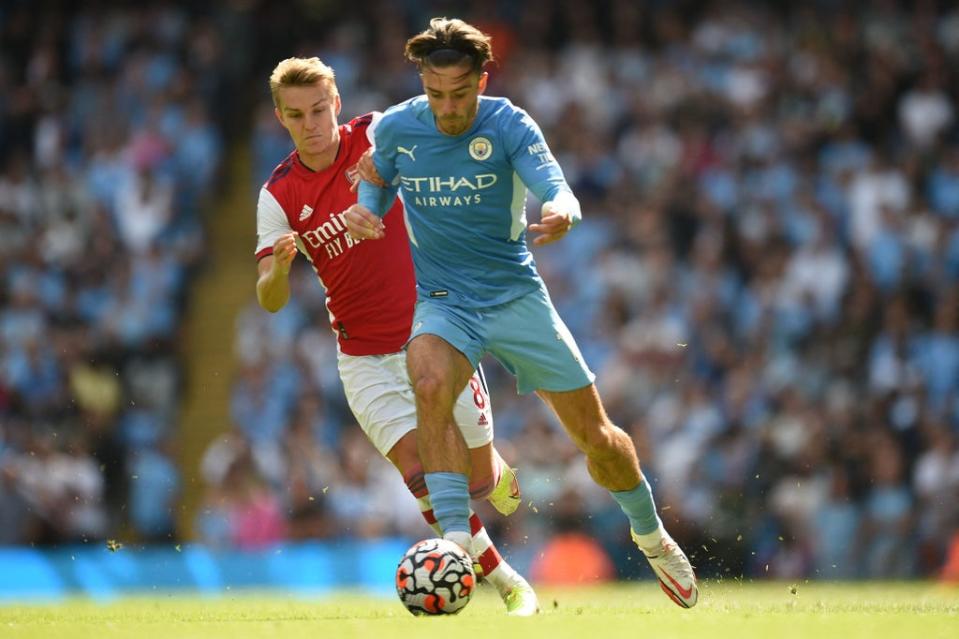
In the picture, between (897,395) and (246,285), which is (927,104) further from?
(246,285)

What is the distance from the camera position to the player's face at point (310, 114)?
916 cm

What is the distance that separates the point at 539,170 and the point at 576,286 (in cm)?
938

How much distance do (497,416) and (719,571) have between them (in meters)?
3.56

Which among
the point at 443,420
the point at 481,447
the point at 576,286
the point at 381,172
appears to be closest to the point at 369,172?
the point at 381,172

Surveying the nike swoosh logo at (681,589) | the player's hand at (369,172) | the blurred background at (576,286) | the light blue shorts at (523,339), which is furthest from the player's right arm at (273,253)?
the blurred background at (576,286)

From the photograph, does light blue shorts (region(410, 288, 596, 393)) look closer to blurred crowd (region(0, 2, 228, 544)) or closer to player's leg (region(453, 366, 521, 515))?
player's leg (region(453, 366, 521, 515))

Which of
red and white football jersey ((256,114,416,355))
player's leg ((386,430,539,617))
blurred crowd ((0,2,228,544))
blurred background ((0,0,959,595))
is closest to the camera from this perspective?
player's leg ((386,430,539,617))

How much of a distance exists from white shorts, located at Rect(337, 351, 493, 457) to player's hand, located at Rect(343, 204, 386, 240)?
1330 mm

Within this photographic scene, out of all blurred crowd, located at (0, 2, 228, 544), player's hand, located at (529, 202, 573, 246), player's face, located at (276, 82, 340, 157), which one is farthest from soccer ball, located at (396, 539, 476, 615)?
blurred crowd, located at (0, 2, 228, 544)

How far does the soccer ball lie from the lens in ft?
25.1

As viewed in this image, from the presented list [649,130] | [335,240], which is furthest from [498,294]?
[649,130]

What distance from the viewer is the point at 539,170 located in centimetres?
802

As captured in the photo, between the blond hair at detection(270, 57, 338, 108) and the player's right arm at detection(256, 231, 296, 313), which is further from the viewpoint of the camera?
the blond hair at detection(270, 57, 338, 108)

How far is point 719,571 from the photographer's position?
13.8m
